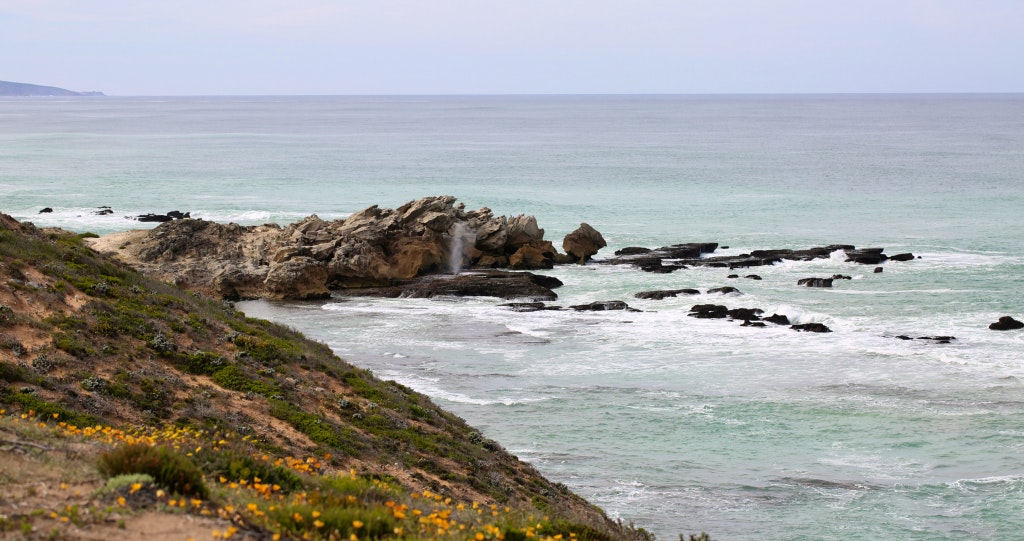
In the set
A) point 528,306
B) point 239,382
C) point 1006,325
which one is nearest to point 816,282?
point 1006,325

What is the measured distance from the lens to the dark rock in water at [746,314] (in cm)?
4116

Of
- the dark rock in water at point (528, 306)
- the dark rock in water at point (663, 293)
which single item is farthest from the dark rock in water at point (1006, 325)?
the dark rock in water at point (528, 306)

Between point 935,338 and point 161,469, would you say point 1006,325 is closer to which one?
point 935,338

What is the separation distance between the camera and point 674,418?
28.4 meters

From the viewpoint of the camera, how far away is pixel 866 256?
5481 cm

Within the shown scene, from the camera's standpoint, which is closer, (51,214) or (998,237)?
(998,237)

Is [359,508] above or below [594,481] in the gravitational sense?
above

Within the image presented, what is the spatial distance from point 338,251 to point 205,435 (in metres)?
33.5

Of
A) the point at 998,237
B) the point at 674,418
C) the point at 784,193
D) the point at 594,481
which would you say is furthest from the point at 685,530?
the point at 784,193

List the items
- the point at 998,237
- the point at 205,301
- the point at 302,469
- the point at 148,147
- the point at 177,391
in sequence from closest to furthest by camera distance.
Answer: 1. the point at 302,469
2. the point at 177,391
3. the point at 205,301
4. the point at 998,237
5. the point at 148,147

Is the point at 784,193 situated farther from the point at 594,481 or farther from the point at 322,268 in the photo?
the point at 594,481

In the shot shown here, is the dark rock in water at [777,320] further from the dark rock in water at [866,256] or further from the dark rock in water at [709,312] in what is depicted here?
the dark rock in water at [866,256]

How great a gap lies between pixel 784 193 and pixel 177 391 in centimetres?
7545

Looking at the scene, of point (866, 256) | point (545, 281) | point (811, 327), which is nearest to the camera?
point (811, 327)
